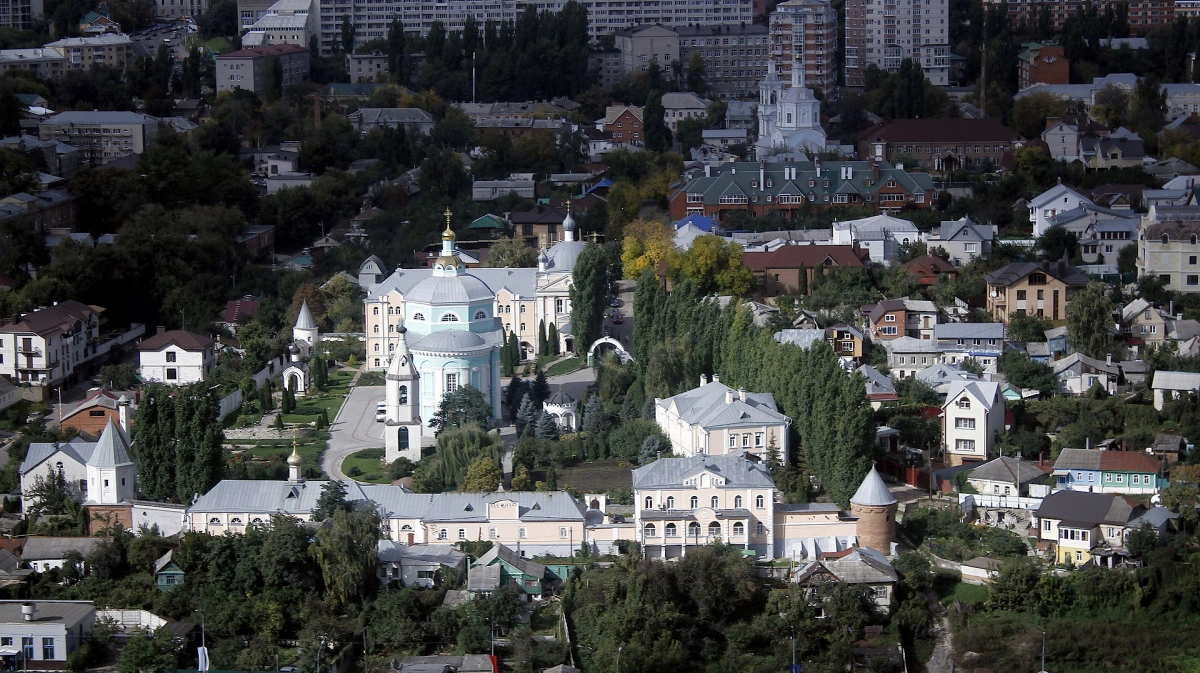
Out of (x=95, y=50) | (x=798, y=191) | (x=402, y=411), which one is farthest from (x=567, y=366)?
(x=95, y=50)

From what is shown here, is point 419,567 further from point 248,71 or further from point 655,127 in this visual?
point 248,71

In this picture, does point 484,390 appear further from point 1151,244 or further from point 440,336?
point 1151,244

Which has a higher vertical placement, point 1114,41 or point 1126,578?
point 1114,41

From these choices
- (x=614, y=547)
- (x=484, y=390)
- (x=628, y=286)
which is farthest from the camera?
(x=628, y=286)

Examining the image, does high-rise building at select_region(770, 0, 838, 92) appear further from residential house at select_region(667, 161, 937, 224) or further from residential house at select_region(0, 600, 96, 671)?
residential house at select_region(0, 600, 96, 671)

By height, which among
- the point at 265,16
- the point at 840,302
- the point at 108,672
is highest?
the point at 265,16

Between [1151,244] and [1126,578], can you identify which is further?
[1151,244]

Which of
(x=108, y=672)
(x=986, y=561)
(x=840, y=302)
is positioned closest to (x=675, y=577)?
(x=986, y=561)

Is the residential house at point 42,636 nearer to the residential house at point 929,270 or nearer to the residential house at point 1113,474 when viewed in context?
the residential house at point 1113,474
